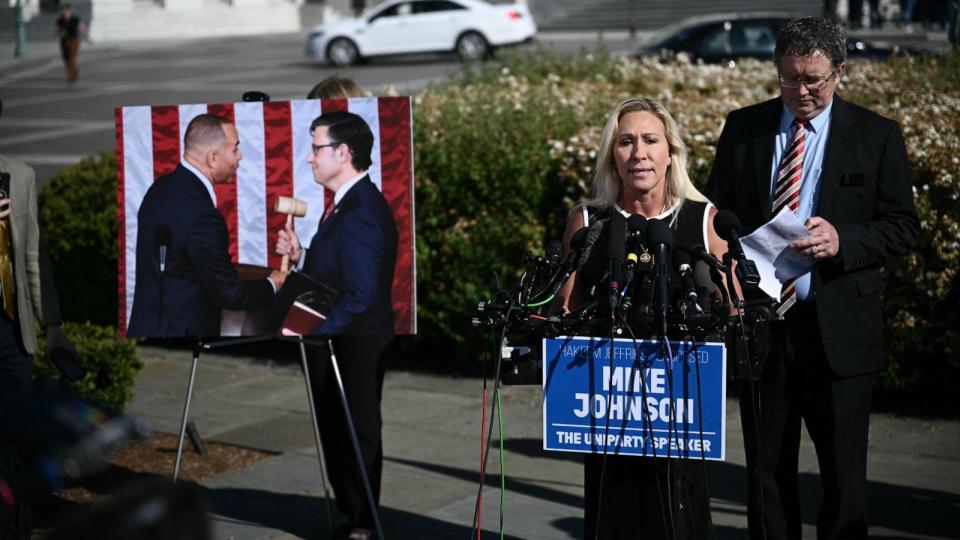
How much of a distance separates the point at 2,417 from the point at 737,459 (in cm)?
460

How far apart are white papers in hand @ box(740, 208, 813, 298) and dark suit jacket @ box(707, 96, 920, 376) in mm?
165

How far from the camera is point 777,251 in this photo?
4367 mm

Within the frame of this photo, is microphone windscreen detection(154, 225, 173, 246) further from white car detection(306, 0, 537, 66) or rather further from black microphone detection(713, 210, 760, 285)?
white car detection(306, 0, 537, 66)

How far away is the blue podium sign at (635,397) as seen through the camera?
378 centimetres

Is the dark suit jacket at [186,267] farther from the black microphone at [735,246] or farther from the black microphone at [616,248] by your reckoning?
the black microphone at [735,246]

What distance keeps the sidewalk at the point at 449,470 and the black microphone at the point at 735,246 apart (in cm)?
217

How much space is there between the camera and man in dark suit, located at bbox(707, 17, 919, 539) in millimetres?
4473

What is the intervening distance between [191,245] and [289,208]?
0.48 meters

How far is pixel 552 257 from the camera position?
4094mm

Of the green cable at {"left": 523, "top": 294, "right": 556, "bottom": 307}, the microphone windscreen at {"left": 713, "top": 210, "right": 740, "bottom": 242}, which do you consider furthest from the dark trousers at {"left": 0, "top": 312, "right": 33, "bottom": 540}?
the microphone windscreen at {"left": 713, "top": 210, "right": 740, "bottom": 242}

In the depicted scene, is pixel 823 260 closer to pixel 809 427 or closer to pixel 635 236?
pixel 809 427

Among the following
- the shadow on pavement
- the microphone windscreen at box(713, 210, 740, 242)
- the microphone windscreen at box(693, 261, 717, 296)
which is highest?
the microphone windscreen at box(713, 210, 740, 242)

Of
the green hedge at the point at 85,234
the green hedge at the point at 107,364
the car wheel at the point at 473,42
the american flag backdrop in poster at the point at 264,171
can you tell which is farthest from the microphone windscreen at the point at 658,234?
the car wheel at the point at 473,42

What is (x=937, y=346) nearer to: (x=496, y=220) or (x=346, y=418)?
(x=496, y=220)
